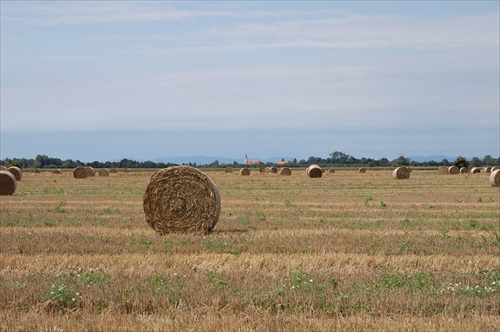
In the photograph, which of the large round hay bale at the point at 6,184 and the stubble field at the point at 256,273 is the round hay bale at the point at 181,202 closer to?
the stubble field at the point at 256,273

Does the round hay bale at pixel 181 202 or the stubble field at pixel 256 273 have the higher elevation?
the round hay bale at pixel 181 202

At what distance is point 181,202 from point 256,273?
7.37 meters

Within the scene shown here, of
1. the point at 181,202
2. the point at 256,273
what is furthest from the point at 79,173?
the point at 256,273

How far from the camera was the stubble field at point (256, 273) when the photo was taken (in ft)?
26.7

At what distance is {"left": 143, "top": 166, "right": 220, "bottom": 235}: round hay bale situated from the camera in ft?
58.6

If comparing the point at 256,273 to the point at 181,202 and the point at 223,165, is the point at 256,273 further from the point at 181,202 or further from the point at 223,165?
the point at 223,165

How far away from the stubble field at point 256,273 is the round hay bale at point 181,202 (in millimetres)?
502

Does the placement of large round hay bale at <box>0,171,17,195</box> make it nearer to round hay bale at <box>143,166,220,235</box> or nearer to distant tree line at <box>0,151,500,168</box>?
round hay bale at <box>143,166,220,235</box>

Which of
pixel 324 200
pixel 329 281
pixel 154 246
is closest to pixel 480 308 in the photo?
pixel 329 281

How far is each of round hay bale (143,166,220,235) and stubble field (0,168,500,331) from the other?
502mm

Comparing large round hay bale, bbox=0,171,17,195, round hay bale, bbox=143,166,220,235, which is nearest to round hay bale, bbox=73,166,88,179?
large round hay bale, bbox=0,171,17,195

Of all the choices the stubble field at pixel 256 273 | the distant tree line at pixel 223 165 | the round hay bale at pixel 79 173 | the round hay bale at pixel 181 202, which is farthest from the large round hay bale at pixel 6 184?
the distant tree line at pixel 223 165

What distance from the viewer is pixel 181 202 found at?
18188mm

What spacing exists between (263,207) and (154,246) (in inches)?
421
